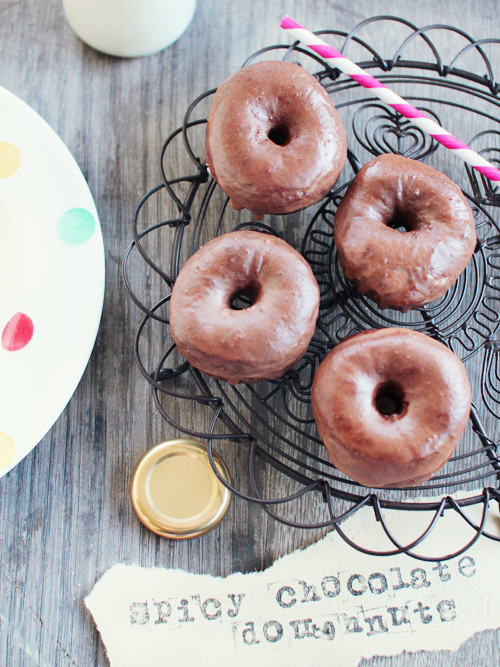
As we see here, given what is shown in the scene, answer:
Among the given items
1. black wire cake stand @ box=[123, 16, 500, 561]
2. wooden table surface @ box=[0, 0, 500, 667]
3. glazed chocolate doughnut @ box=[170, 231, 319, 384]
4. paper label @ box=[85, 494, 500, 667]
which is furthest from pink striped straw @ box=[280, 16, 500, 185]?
paper label @ box=[85, 494, 500, 667]

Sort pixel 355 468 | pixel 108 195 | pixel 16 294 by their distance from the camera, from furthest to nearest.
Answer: pixel 108 195 → pixel 16 294 → pixel 355 468

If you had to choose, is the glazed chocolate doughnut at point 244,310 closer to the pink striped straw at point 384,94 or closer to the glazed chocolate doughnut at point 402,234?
the glazed chocolate doughnut at point 402,234

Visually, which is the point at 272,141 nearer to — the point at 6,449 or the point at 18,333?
the point at 18,333

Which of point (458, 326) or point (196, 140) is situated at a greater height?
point (196, 140)

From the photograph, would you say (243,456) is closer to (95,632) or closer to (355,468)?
(355,468)

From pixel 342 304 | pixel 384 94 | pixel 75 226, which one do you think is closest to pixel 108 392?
pixel 75 226

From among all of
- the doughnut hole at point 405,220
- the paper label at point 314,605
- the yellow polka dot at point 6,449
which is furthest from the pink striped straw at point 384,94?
the yellow polka dot at point 6,449

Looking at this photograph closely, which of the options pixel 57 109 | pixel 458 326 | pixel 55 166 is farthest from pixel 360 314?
pixel 57 109

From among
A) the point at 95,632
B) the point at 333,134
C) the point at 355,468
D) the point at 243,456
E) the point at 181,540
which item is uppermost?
the point at 333,134
